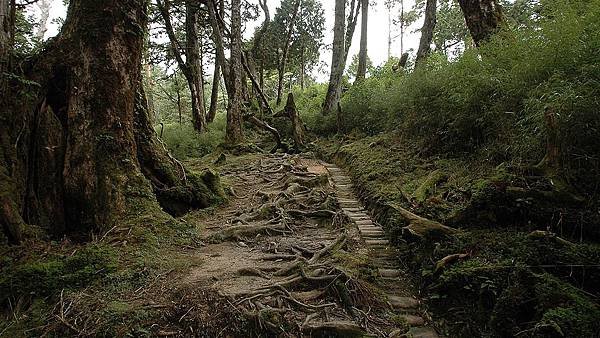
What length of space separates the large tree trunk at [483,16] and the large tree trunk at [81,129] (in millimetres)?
6662

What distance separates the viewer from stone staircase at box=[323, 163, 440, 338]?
4.16 meters

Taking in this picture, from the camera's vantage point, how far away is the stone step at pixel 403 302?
14.7 ft

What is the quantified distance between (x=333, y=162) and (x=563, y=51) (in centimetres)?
783

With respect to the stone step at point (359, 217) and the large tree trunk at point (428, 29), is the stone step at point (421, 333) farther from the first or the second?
the large tree trunk at point (428, 29)

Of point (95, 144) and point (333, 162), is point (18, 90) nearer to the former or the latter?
point (95, 144)

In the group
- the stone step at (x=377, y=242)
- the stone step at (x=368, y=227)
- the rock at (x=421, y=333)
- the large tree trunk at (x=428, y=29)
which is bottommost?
the rock at (x=421, y=333)

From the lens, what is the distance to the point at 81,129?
5.23 metres

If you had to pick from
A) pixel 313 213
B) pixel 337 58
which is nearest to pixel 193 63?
pixel 337 58

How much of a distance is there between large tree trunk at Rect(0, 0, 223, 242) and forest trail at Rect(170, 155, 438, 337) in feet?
4.85

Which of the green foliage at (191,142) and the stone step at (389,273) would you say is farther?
the green foliage at (191,142)

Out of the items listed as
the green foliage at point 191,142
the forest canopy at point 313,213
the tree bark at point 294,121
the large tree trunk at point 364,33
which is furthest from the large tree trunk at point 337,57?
the forest canopy at point 313,213

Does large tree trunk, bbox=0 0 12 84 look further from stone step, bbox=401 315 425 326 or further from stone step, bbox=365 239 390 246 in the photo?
stone step, bbox=401 315 425 326

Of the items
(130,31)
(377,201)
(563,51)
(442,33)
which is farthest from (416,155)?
(442,33)

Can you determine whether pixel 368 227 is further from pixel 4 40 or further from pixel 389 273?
pixel 4 40
